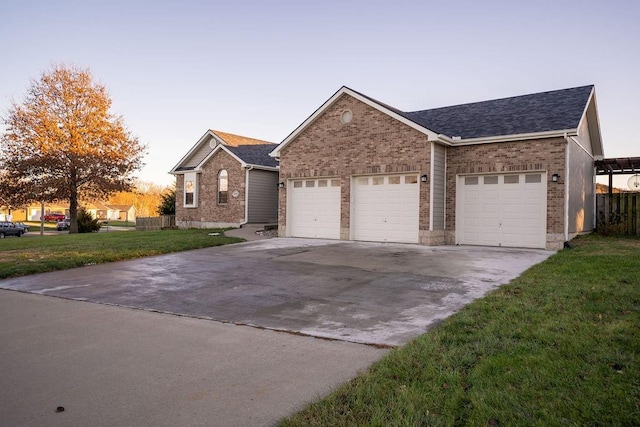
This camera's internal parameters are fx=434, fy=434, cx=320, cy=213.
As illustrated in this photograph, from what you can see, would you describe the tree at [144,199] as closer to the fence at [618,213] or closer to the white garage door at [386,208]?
the white garage door at [386,208]

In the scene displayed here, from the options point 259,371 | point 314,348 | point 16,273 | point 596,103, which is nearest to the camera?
point 259,371

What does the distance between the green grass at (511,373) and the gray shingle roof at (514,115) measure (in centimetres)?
936

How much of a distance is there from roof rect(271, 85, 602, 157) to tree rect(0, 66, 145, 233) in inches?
742

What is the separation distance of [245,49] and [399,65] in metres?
6.52

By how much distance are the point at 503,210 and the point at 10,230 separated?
36778mm

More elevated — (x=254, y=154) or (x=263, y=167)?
(x=254, y=154)

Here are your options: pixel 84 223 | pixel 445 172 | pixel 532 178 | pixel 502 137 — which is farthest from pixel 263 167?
pixel 84 223

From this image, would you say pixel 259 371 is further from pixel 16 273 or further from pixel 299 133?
pixel 299 133

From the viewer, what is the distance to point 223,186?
25.6 meters

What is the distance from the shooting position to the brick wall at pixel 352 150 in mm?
15477

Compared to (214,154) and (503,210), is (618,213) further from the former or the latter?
(214,154)

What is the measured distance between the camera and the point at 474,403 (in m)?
3.38

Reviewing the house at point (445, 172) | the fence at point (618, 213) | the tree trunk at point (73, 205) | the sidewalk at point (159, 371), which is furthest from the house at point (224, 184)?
the sidewalk at point (159, 371)

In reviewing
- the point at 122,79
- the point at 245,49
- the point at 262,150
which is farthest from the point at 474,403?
the point at 262,150
